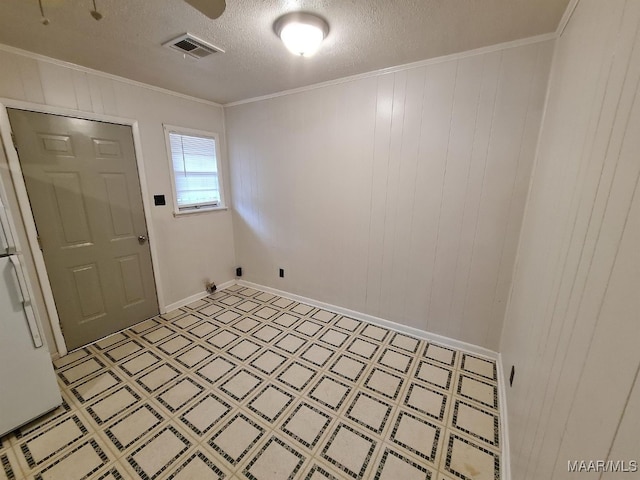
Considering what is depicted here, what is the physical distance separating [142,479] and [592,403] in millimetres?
1922

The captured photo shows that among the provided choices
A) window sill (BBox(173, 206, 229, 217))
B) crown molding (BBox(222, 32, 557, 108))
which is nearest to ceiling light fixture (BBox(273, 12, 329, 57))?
crown molding (BBox(222, 32, 557, 108))

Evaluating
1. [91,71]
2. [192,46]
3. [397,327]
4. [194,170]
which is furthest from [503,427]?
[91,71]

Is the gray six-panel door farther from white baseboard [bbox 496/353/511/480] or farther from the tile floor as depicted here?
white baseboard [bbox 496/353/511/480]

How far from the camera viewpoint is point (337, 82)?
101 inches

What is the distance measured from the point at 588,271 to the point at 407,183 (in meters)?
1.72

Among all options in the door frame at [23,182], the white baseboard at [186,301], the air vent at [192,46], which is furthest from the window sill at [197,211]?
the air vent at [192,46]

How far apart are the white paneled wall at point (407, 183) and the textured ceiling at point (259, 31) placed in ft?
0.88

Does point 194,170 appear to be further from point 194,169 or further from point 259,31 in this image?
point 259,31

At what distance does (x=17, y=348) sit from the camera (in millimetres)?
1580

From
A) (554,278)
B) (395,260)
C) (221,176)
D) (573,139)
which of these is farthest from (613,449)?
(221,176)

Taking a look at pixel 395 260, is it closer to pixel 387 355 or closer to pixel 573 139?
pixel 387 355

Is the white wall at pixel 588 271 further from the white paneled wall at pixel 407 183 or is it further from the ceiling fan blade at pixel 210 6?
the ceiling fan blade at pixel 210 6

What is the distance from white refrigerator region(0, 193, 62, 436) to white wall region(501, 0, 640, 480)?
8.44 feet

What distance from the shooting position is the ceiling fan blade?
3.39ft
